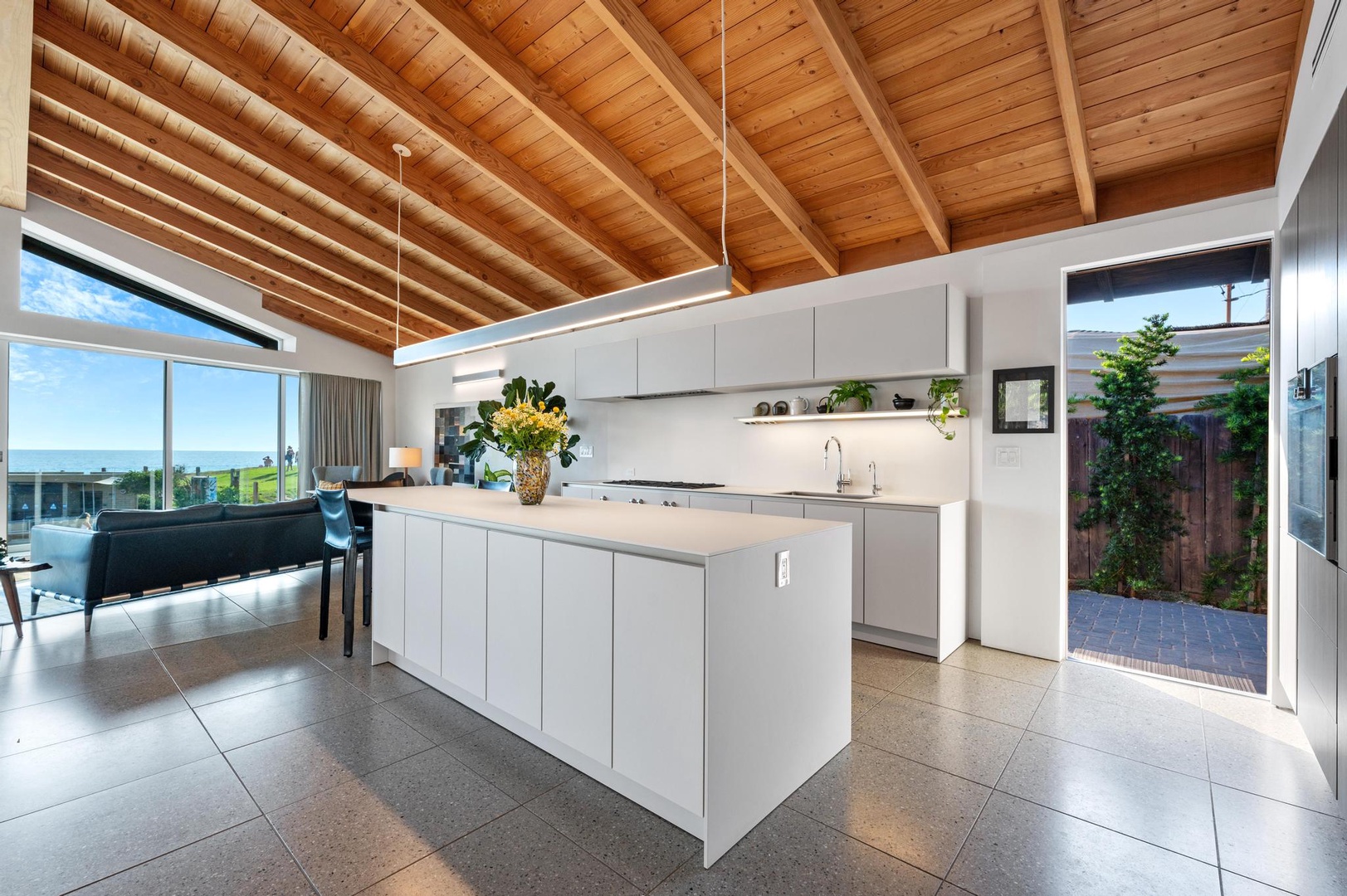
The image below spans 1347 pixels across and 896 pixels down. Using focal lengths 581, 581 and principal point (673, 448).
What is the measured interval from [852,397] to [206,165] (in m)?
5.19

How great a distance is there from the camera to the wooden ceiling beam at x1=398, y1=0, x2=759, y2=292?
279 cm

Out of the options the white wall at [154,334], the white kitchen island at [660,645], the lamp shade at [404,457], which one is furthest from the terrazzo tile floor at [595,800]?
the lamp shade at [404,457]

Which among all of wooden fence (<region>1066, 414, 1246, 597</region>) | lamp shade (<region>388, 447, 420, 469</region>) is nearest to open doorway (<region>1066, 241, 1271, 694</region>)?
wooden fence (<region>1066, 414, 1246, 597</region>)

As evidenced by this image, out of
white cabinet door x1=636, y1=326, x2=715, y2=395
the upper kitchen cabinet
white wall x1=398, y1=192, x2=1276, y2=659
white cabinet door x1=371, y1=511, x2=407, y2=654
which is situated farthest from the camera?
white cabinet door x1=636, y1=326, x2=715, y2=395

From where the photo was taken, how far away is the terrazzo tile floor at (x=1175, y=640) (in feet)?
9.86

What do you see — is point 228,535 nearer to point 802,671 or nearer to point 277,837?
point 277,837

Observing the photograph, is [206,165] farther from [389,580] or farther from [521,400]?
[389,580]

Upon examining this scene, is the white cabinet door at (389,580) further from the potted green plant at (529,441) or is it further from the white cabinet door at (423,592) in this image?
the potted green plant at (529,441)

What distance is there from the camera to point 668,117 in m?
3.39

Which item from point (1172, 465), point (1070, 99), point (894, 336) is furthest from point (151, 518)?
point (1172, 465)

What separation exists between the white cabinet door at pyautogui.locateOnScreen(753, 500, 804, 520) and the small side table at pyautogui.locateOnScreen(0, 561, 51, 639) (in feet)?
14.8

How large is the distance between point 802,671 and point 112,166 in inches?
245

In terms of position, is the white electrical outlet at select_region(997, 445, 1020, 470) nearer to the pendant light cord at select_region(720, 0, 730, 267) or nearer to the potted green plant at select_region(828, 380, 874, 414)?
the potted green plant at select_region(828, 380, 874, 414)

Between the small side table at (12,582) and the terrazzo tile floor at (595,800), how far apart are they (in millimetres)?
899
